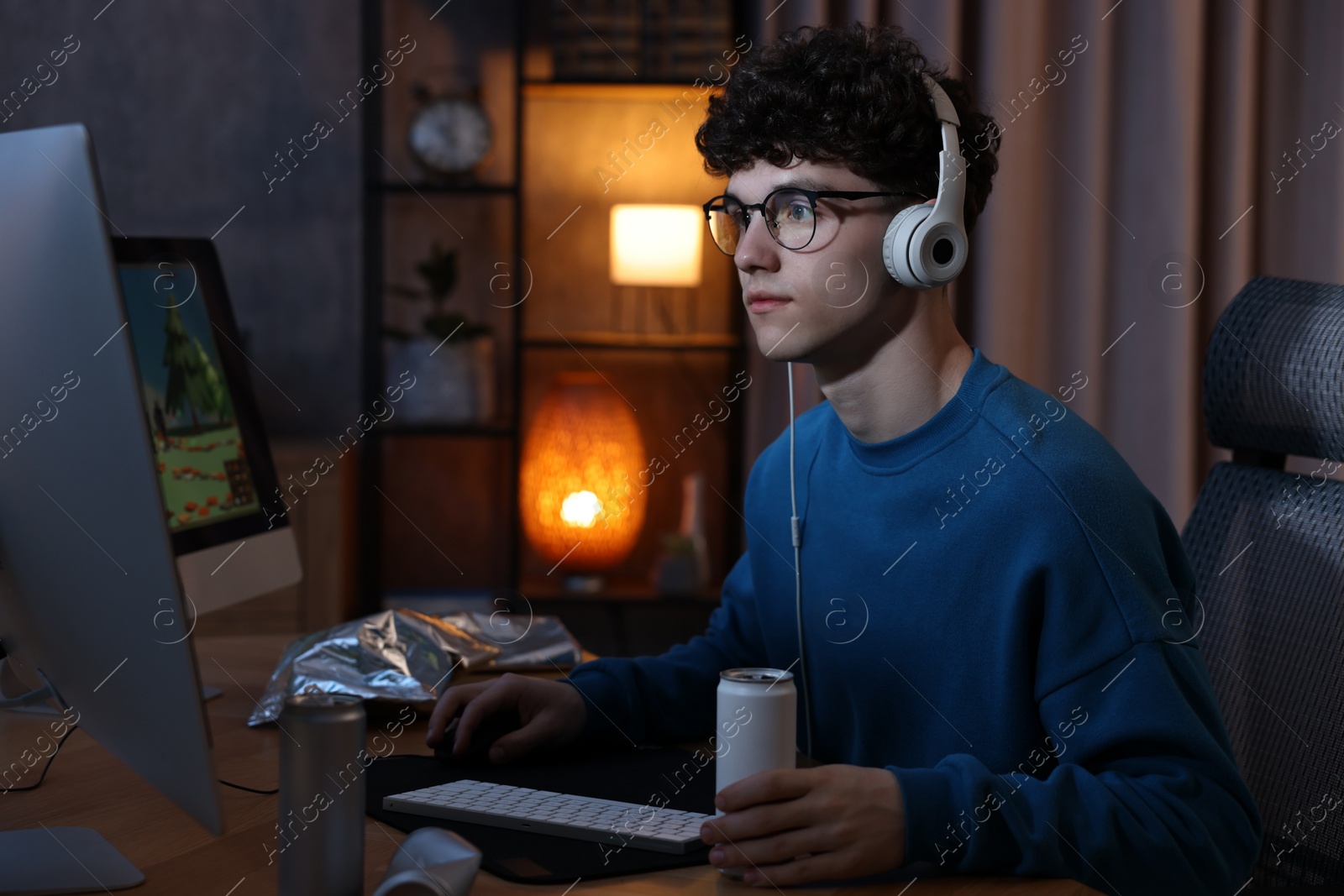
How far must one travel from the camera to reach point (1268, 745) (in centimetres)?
108

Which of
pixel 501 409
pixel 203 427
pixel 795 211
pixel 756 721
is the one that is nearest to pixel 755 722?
pixel 756 721

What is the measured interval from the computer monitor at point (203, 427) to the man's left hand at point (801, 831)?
27.6 inches

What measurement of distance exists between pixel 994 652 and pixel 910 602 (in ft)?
0.29

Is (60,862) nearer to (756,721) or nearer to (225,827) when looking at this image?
(225,827)

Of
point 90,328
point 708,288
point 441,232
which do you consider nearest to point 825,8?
point 708,288

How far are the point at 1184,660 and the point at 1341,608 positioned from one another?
0.85 ft

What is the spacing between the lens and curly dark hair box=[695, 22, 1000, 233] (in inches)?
43.4

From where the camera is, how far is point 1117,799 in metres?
0.79

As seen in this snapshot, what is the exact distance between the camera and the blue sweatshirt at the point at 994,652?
778 millimetres

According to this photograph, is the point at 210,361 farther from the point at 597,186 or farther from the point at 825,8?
the point at 597,186

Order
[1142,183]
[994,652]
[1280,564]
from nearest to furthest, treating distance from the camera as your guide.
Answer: [994,652], [1280,564], [1142,183]

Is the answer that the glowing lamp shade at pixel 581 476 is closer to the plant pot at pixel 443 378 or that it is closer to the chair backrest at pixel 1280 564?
the plant pot at pixel 443 378

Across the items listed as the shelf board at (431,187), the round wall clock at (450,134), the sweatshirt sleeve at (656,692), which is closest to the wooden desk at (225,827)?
the sweatshirt sleeve at (656,692)

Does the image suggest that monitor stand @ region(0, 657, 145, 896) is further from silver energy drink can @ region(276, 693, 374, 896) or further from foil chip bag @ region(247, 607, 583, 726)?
foil chip bag @ region(247, 607, 583, 726)
